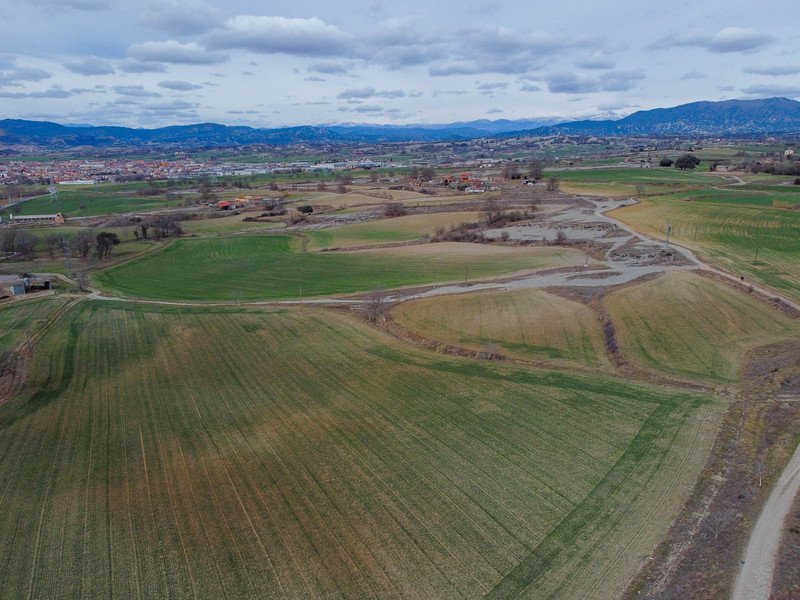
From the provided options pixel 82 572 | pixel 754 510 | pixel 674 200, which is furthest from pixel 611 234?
pixel 82 572

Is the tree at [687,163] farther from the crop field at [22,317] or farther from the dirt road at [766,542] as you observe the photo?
the crop field at [22,317]

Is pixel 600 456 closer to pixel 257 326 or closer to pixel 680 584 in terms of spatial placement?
pixel 680 584

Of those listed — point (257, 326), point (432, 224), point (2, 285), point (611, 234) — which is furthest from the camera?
point (432, 224)

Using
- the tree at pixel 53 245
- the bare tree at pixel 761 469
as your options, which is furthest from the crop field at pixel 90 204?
the bare tree at pixel 761 469

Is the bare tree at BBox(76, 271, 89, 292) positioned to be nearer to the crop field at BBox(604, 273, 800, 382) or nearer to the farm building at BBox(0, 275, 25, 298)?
the farm building at BBox(0, 275, 25, 298)

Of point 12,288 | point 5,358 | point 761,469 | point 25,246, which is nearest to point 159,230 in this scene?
point 25,246
